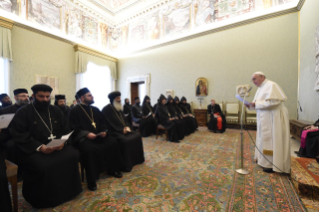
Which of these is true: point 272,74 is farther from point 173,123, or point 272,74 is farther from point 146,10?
point 146,10

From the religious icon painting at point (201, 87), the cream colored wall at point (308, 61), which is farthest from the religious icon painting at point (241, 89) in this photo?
the cream colored wall at point (308, 61)

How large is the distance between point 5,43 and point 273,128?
33.6 ft

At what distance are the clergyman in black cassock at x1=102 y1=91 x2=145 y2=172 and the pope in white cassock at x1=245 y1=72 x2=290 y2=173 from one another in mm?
2486

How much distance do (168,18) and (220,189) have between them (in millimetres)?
10513

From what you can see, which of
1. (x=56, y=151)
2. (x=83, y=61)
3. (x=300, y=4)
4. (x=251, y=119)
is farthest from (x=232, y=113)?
(x=83, y=61)

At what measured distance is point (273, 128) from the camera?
9.98ft

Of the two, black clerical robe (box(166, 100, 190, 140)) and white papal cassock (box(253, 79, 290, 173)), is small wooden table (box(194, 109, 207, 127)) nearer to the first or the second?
black clerical robe (box(166, 100, 190, 140))

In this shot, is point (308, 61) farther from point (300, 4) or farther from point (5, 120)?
point (5, 120)

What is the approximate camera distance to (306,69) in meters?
5.99

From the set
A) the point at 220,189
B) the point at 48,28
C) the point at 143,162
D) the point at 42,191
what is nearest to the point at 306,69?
the point at 220,189

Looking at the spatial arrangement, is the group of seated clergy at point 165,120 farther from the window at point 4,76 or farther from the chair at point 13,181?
the window at point 4,76

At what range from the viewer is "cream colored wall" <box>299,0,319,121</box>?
5.14 metres

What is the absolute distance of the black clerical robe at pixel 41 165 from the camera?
2.10 metres

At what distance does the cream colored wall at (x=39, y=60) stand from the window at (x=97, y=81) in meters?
0.82
